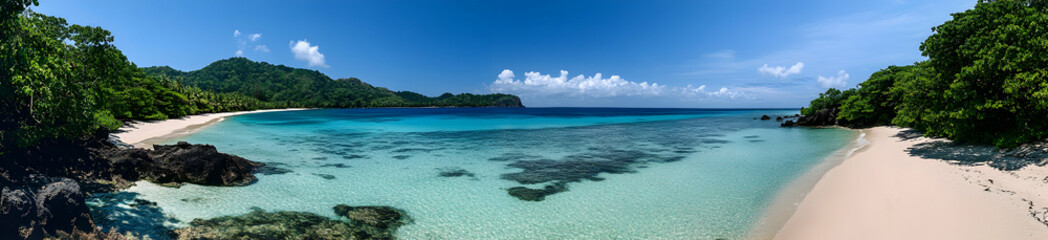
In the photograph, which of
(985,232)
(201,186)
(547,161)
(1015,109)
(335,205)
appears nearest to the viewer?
(985,232)

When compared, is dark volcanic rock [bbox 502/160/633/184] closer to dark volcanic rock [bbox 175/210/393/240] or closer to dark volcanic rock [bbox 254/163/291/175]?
dark volcanic rock [bbox 175/210/393/240]

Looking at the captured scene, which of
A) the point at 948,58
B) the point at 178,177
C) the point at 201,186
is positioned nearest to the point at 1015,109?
the point at 948,58

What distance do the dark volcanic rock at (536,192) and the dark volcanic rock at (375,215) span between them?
416 cm

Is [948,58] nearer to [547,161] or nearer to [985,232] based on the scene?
[985,232]

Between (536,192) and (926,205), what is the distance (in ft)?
36.6

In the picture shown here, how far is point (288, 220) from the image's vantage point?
Answer: 10273 mm

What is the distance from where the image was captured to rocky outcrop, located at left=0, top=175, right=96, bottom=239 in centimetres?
646

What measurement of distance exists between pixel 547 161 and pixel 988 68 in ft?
62.1

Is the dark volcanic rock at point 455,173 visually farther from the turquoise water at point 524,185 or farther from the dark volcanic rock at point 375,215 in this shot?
the dark volcanic rock at point 375,215

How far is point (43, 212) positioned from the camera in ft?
22.6

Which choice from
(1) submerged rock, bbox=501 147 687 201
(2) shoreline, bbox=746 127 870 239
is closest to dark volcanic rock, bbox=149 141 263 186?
(1) submerged rock, bbox=501 147 687 201

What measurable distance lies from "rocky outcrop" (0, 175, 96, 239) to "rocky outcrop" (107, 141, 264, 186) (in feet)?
18.1

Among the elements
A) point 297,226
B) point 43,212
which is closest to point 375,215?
point 297,226

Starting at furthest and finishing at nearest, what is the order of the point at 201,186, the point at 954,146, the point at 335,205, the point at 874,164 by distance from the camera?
the point at 954,146, the point at 874,164, the point at 201,186, the point at 335,205
